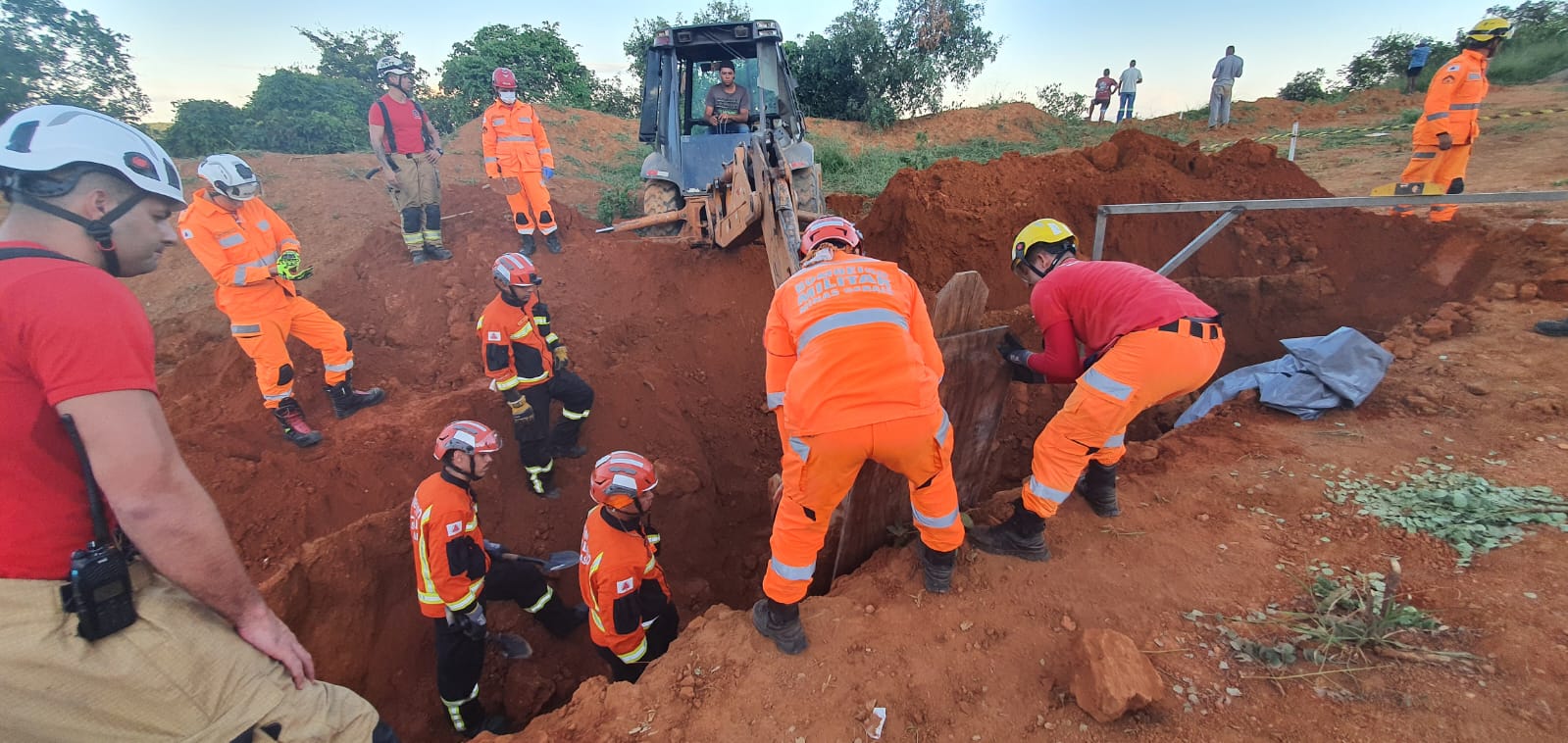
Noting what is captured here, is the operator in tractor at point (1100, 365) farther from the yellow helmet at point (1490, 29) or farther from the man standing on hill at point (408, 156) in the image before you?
the man standing on hill at point (408, 156)

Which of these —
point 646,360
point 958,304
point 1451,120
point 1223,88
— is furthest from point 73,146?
point 1223,88

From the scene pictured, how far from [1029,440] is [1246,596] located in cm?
276

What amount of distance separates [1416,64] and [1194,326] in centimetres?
1955

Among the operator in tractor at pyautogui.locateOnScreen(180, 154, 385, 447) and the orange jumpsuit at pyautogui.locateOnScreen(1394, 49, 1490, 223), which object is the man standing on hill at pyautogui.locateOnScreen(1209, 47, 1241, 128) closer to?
the orange jumpsuit at pyautogui.locateOnScreen(1394, 49, 1490, 223)

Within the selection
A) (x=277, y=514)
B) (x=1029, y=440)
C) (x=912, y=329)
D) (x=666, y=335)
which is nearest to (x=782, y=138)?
(x=666, y=335)

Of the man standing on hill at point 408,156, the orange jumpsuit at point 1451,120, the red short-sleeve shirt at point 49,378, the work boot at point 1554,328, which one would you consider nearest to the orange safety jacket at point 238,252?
the man standing on hill at point 408,156

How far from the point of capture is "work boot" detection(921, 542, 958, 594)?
301cm

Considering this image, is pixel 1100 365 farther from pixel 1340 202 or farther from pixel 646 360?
pixel 646 360

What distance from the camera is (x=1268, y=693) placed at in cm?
230

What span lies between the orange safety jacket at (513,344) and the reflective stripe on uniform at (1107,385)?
12.9 ft

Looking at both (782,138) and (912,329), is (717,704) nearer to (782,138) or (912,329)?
(912,329)

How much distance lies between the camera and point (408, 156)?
23.8ft

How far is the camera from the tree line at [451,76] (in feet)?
41.0

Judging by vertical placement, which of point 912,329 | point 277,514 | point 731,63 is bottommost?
point 277,514
